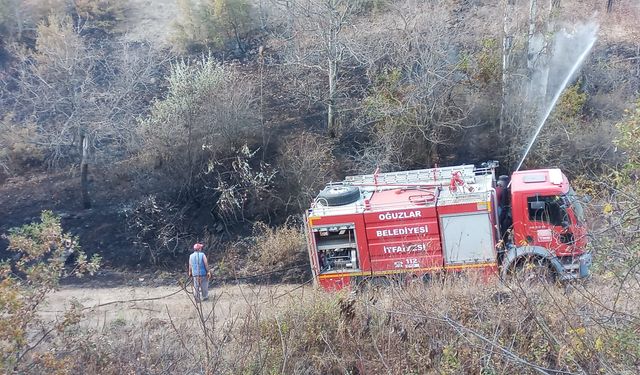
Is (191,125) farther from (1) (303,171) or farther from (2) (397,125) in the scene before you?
(2) (397,125)

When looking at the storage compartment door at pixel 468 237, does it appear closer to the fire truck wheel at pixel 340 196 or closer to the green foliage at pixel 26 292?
the fire truck wheel at pixel 340 196

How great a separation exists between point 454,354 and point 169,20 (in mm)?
23243

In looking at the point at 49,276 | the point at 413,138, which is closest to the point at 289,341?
the point at 49,276

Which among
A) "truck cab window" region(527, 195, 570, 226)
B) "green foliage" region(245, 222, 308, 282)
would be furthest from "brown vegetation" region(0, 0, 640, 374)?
"truck cab window" region(527, 195, 570, 226)

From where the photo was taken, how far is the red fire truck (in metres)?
11.1

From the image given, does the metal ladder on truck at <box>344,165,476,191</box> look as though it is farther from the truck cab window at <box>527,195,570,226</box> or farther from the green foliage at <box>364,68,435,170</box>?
the green foliage at <box>364,68,435,170</box>

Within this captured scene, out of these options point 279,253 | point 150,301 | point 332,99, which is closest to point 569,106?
point 332,99

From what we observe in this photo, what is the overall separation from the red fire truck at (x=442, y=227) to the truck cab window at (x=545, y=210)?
17mm

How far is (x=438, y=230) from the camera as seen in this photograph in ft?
37.5

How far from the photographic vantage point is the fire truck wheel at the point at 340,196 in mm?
12211

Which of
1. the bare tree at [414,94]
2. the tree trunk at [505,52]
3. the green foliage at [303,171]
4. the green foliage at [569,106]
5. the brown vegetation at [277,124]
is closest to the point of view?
the brown vegetation at [277,124]

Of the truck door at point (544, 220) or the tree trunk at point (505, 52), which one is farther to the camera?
the tree trunk at point (505, 52)

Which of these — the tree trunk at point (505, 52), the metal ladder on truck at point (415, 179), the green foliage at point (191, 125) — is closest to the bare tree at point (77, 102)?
the green foliage at point (191, 125)

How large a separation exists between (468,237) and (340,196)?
261cm
